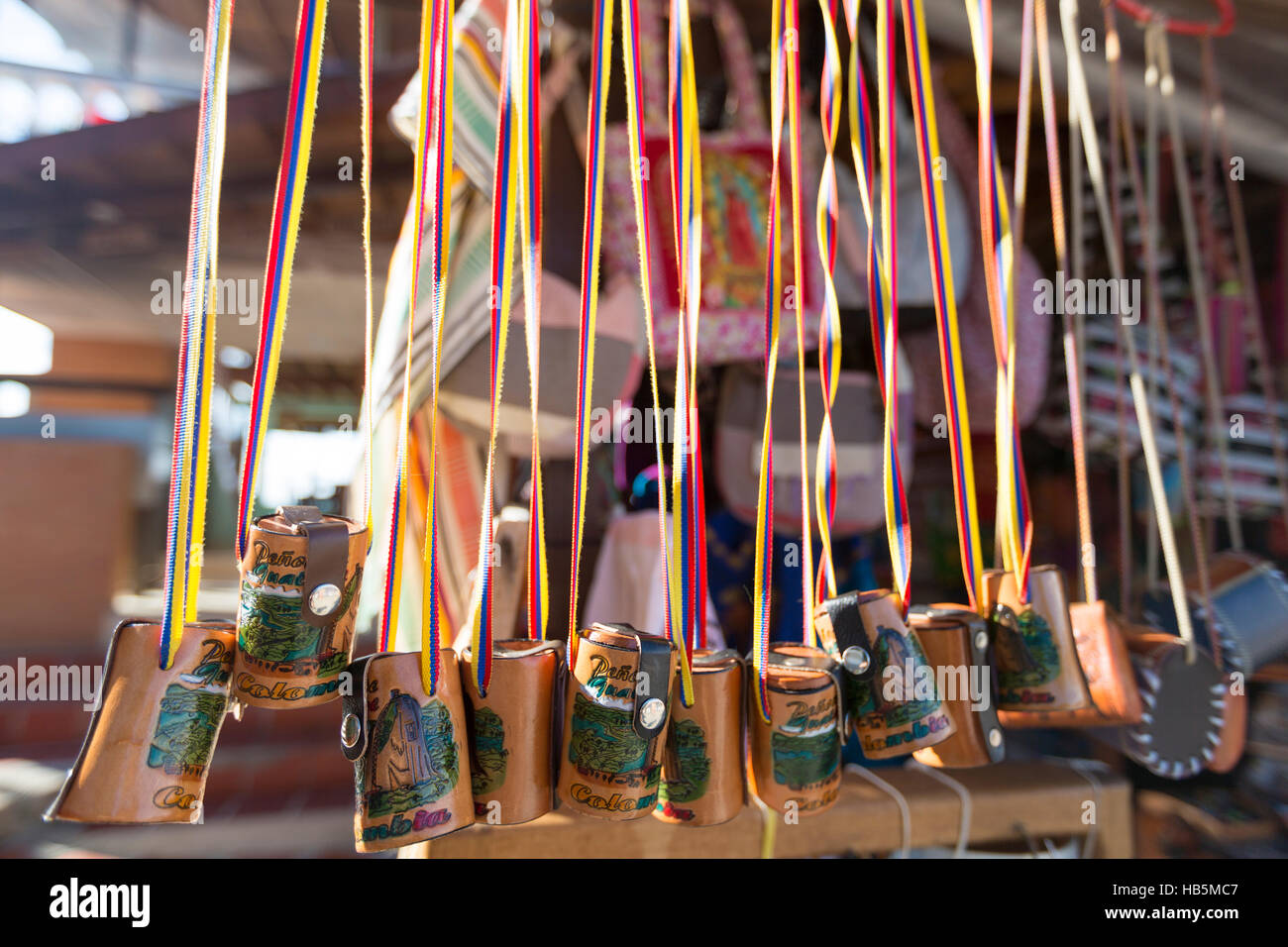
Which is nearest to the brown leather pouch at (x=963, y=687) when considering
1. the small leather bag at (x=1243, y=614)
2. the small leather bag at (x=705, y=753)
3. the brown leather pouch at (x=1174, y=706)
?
the small leather bag at (x=705, y=753)

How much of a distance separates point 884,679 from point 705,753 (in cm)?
14

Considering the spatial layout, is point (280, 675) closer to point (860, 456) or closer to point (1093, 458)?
point (860, 456)

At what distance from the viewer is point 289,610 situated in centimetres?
42

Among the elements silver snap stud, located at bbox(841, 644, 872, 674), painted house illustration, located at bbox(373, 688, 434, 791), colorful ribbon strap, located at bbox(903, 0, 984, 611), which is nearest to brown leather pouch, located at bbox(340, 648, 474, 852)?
painted house illustration, located at bbox(373, 688, 434, 791)

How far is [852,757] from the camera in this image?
3.19ft

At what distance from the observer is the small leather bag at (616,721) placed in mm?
438

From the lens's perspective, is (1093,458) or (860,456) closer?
(860,456)

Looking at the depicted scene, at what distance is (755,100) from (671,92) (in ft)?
1.51

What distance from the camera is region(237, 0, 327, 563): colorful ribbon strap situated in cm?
44

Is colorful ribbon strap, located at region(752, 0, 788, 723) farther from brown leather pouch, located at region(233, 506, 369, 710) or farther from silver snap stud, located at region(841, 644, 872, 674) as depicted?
brown leather pouch, located at region(233, 506, 369, 710)

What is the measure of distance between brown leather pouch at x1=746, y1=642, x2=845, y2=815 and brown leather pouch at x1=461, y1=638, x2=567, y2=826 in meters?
0.15

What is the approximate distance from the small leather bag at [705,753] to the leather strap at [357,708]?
192 millimetres

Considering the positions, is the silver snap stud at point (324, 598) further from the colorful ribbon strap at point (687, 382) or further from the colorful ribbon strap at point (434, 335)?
the colorful ribbon strap at point (687, 382)
